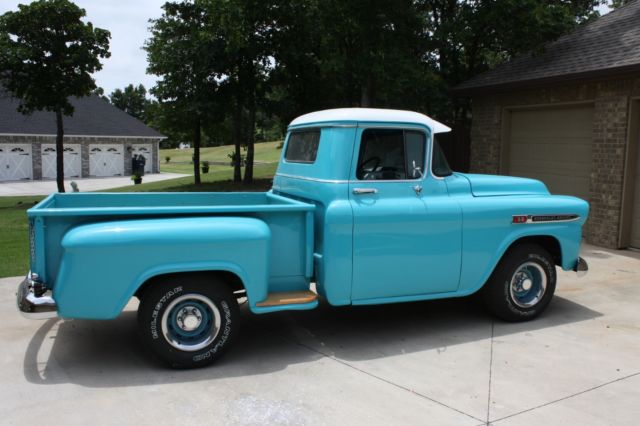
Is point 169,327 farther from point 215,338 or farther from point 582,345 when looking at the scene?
point 582,345

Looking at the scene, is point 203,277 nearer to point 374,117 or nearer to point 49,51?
point 374,117

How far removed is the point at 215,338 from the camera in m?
4.86

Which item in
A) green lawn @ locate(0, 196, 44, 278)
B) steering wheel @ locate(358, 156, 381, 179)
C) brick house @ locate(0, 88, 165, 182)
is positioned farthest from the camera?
brick house @ locate(0, 88, 165, 182)

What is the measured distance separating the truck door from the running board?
0.41m

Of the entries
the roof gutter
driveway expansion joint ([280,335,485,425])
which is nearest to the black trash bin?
the roof gutter

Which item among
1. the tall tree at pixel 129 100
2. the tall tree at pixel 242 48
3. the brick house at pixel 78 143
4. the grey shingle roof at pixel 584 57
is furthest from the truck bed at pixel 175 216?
the tall tree at pixel 129 100

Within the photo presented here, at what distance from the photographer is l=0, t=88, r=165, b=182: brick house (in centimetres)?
3534

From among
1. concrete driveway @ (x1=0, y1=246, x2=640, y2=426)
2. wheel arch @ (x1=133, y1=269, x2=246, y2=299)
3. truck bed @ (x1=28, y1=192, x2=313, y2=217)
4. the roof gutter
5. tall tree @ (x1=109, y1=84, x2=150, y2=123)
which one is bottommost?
concrete driveway @ (x1=0, y1=246, x2=640, y2=426)

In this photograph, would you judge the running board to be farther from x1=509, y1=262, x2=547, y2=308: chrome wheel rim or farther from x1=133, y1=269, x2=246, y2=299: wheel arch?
x1=509, y1=262, x2=547, y2=308: chrome wheel rim

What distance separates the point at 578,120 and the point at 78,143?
1305 inches

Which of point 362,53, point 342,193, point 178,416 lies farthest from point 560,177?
point 178,416

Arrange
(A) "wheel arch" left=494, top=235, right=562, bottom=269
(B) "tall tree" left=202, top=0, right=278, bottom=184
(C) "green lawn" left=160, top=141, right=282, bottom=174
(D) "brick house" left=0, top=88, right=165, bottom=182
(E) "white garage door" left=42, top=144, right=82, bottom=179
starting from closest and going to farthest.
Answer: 1. (A) "wheel arch" left=494, top=235, right=562, bottom=269
2. (B) "tall tree" left=202, top=0, right=278, bottom=184
3. (D) "brick house" left=0, top=88, right=165, bottom=182
4. (E) "white garage door" left=42, top=144, right=82, bottom=179
5. (C) "green lawn" left=160, top=141, right=282, bottom=174

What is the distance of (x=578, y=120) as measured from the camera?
1119 centimetres

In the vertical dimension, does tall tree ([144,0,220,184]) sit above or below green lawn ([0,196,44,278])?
above
